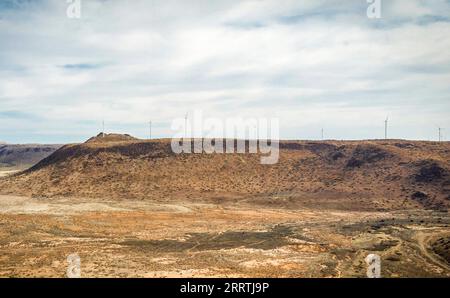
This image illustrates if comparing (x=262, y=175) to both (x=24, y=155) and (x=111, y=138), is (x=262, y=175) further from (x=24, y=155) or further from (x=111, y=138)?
(x=24, y=155)

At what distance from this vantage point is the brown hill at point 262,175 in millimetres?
59812

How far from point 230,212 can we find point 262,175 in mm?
24538

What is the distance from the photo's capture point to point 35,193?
6694 cm

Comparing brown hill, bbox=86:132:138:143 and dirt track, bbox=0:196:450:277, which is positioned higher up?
brown hill, bbox=86:132:138:143

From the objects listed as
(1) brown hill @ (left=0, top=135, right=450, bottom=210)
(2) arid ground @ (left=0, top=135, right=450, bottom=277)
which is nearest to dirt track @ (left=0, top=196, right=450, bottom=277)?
(2) arid ground @ (left=0, top=135, right=450, bottom=277)

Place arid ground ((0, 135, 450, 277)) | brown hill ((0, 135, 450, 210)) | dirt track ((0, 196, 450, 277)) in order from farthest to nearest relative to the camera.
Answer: brown hill ((0, 135, 450, 210)) → arid ground ((0, 135, 450, 277)) → dirt track ((0, 196, 450, 277))

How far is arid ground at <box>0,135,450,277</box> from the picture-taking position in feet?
82.6

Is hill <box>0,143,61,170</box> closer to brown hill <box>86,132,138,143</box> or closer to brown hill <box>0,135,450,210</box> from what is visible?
brown hill <box>86,132,138,143</box>

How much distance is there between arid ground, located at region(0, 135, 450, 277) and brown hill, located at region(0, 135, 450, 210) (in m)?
0.21

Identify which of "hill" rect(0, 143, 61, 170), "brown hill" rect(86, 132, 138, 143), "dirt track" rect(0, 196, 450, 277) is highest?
"brown hill" rect(86, 132, 138, 143)

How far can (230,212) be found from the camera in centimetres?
4988

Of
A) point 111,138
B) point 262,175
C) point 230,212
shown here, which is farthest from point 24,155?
point 230,212
